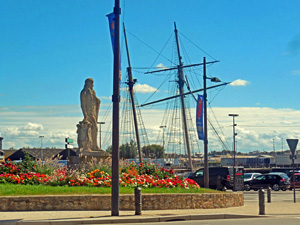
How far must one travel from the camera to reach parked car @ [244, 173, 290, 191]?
137ft

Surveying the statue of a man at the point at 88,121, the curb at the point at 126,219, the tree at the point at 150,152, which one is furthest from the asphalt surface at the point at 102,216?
the tree at the point at 150,152

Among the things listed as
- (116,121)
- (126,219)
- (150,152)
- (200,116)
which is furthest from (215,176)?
(150,152)

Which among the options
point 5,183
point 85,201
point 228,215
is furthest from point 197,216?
point 5,183

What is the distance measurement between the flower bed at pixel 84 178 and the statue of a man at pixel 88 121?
382cm

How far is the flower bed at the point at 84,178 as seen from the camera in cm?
2120

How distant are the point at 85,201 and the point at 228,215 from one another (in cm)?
507

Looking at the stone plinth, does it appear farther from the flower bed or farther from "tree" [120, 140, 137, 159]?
"tree" [120, 140, 137, 159]

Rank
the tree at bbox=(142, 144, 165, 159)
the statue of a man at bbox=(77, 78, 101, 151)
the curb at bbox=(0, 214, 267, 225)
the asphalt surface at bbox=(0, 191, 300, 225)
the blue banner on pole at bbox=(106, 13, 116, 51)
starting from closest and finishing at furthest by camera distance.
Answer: the curb at bbox=(0, 214, 267, 225), the asphalt surface at bbox=(0, 191, 300, 225), the blue banner on pole at bbox=(106, 13, 116, 51), the statue of a man at bbox=(77, 78, 101, 151), the tree at bbox=(142, 144, 165, 159)

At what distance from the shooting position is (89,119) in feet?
90.4

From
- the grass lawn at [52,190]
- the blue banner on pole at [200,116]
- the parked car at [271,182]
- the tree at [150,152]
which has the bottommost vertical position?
the parked car at [271,182]

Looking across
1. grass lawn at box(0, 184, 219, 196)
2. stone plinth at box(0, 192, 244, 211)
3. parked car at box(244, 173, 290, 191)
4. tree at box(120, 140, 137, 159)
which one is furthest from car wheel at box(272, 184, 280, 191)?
tree at box(120, 140, 137, 159)

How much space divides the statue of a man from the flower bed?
12.5ft

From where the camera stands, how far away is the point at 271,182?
42312mm

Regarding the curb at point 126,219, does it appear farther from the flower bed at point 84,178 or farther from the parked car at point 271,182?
the parked car at point 271,182
